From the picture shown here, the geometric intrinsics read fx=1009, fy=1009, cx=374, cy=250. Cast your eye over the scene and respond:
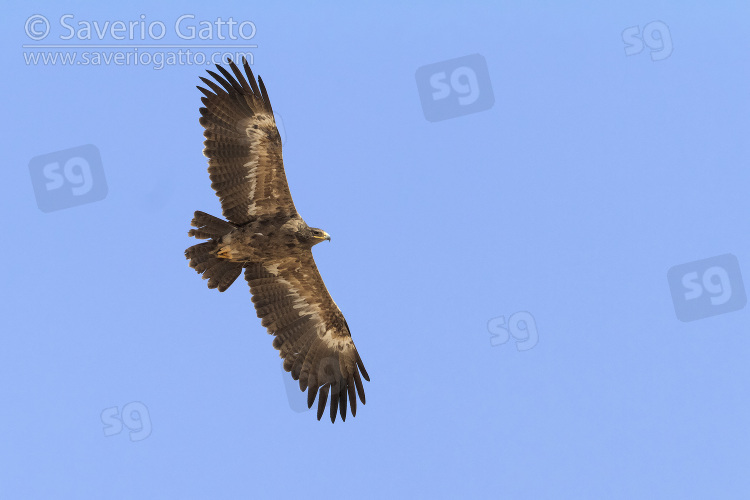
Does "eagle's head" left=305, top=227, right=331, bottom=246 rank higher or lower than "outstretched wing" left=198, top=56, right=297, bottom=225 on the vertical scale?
lower

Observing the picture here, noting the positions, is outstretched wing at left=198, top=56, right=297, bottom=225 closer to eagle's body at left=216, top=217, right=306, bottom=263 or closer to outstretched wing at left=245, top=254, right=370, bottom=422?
eagle's body at left=216, top=217, right=306, bottom=263

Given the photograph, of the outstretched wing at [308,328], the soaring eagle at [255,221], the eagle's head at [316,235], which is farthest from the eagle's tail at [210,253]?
the eagle's head at [316,235]

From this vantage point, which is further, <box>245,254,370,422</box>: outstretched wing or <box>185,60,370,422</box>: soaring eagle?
<box>245,254,370,422</box>: outstretched wing

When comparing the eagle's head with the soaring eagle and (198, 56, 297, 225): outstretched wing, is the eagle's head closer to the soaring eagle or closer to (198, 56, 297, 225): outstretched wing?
the soaring eagle

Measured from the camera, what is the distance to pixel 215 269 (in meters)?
16.5

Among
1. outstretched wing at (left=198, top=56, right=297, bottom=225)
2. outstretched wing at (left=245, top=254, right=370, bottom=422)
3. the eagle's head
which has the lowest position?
outstretched wing at (left=245, top=254, right=370, bottom=422)

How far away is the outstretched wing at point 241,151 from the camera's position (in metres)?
16.3

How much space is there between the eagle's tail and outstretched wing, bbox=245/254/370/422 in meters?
0.66

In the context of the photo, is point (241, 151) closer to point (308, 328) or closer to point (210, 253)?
point (210, 253)

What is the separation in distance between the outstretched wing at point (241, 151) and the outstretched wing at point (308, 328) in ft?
3.59

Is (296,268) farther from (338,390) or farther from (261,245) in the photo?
(338,390)

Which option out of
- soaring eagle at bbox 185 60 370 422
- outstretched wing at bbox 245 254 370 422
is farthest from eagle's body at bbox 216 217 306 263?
outstretched wing at bbox 245 254 370 422

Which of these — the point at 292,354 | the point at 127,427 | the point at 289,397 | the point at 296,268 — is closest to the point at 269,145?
the point at 296,268

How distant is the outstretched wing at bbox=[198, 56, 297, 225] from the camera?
642 inches
